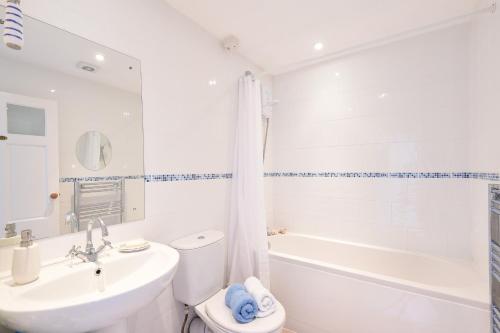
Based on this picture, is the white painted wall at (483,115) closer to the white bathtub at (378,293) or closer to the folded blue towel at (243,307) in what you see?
the white bathtub at (378,293)

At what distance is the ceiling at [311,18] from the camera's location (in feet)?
5.31

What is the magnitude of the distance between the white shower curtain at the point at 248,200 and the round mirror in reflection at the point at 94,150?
98 cm

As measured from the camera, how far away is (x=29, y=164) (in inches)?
40.2

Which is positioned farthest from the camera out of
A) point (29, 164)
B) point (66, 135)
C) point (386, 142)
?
point (386, 142)

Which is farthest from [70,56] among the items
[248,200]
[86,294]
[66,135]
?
[248,200]

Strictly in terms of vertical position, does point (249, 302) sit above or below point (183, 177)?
below

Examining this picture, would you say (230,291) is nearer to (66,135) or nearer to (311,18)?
(66,135)

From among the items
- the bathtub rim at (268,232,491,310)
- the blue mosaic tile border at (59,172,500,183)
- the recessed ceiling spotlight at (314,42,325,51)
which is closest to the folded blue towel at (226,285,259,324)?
the bathtub rim at (268,232,491,310)

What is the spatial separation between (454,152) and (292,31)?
1.62 m

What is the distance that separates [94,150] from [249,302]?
1.18 m

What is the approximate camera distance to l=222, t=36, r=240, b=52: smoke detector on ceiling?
76.8 inches

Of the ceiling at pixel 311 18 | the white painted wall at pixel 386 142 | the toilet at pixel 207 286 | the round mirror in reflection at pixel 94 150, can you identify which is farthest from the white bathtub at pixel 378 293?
the ceiling at pixel 311 18

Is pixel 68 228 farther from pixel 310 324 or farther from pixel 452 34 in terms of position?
pixel 452 34

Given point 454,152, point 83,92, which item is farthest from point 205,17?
point 454,152
